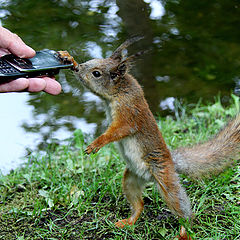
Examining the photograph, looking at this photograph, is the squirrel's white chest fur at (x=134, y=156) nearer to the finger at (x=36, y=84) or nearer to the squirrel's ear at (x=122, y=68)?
the squirrel's ear at (x=122, y=68)

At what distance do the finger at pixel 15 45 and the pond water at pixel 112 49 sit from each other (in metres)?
1.63

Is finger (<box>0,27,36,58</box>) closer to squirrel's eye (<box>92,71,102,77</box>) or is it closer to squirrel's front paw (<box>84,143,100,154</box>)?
squirrel's eye (<box>92,71,102,77</box>)

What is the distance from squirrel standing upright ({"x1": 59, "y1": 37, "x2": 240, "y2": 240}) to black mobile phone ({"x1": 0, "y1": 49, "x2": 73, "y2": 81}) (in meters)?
0.08

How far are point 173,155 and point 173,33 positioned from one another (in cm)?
344

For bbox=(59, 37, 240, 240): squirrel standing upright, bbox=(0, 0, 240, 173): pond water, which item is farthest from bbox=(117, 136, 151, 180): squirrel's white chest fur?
bbox=(0, 0, 240, 173): pond water

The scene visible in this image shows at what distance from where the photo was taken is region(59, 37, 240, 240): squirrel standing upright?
2.77 m

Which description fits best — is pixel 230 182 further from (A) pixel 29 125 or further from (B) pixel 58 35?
(B) pixel 58 35

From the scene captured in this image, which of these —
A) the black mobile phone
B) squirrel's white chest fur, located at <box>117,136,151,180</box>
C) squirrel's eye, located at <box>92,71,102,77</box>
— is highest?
the black mobile phone

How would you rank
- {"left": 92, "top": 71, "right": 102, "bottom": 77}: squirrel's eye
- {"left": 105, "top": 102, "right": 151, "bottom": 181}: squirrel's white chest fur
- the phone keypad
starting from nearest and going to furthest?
1. the phone keypad
2. {"left": 105, "top": 102, "right": 151, "bottom": 181}: squirrel's white chest fur
3. {"left": 92, "top": 71, "right": 102, "bottom": 77}: squirrel's eye

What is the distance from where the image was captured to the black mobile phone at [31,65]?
259 cm

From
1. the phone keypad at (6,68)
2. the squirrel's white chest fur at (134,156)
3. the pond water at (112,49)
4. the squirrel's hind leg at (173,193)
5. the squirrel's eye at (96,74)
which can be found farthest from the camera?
the pond water at (112,49)

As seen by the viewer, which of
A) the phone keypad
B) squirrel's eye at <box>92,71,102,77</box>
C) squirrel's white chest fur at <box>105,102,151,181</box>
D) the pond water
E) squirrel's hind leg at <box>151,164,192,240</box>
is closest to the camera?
the phone keypad

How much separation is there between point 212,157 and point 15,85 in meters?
1.57

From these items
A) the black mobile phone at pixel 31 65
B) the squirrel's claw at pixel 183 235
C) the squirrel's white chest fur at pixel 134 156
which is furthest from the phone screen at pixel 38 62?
the squirrel's claw at pixel 183 235
